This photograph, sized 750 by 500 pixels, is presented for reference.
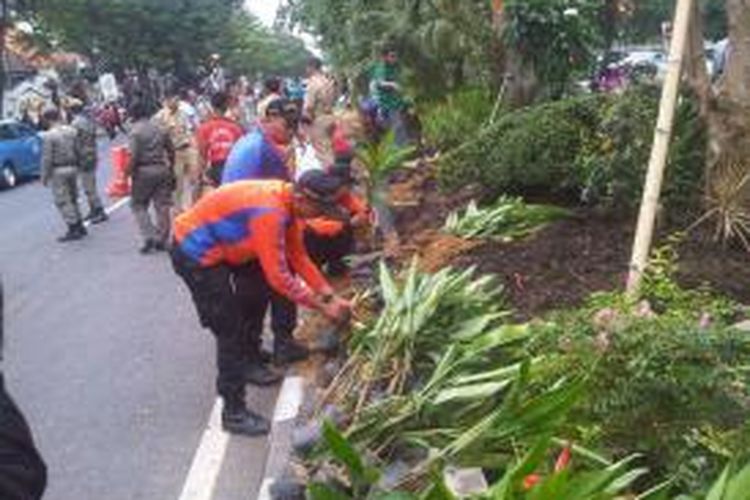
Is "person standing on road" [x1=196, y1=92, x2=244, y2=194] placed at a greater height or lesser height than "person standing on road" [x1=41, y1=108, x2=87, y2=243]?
greater

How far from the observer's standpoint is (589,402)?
5090 mm

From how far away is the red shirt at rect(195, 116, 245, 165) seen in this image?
12.6 metres

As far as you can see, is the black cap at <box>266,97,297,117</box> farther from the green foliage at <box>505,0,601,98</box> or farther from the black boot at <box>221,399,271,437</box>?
the green foliage at <box>505,0,601,98</box>

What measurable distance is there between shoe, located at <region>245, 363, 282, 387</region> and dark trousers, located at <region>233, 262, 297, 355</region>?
110 mm

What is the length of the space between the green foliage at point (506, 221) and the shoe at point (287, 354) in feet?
5.70

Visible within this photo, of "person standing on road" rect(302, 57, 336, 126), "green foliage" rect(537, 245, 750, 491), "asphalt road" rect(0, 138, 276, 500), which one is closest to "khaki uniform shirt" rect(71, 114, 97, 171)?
"asphalt road" rect(0, 138, 276, 500)

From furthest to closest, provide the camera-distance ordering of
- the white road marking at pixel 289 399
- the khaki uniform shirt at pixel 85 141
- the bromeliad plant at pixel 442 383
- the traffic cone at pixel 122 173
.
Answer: the khaki uniform shirt at pixel 85 141, the traffic cone at pixel 122 173, the white road marking at pixel 289 399, the bromeliad plant at pixel 442 383

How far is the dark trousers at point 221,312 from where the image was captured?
281 inches

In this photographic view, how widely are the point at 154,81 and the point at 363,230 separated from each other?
50.6 meters

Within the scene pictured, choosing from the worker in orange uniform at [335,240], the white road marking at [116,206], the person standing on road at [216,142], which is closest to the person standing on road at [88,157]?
the white road marking at [116,206]

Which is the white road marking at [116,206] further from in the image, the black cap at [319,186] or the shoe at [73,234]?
the black cap at [319,186]

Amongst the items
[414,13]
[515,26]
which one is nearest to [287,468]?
[515,26]

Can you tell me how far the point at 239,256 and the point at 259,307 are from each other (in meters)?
0.95

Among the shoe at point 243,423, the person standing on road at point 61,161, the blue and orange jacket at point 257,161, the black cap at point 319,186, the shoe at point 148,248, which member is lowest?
the shoe at point 148,248
